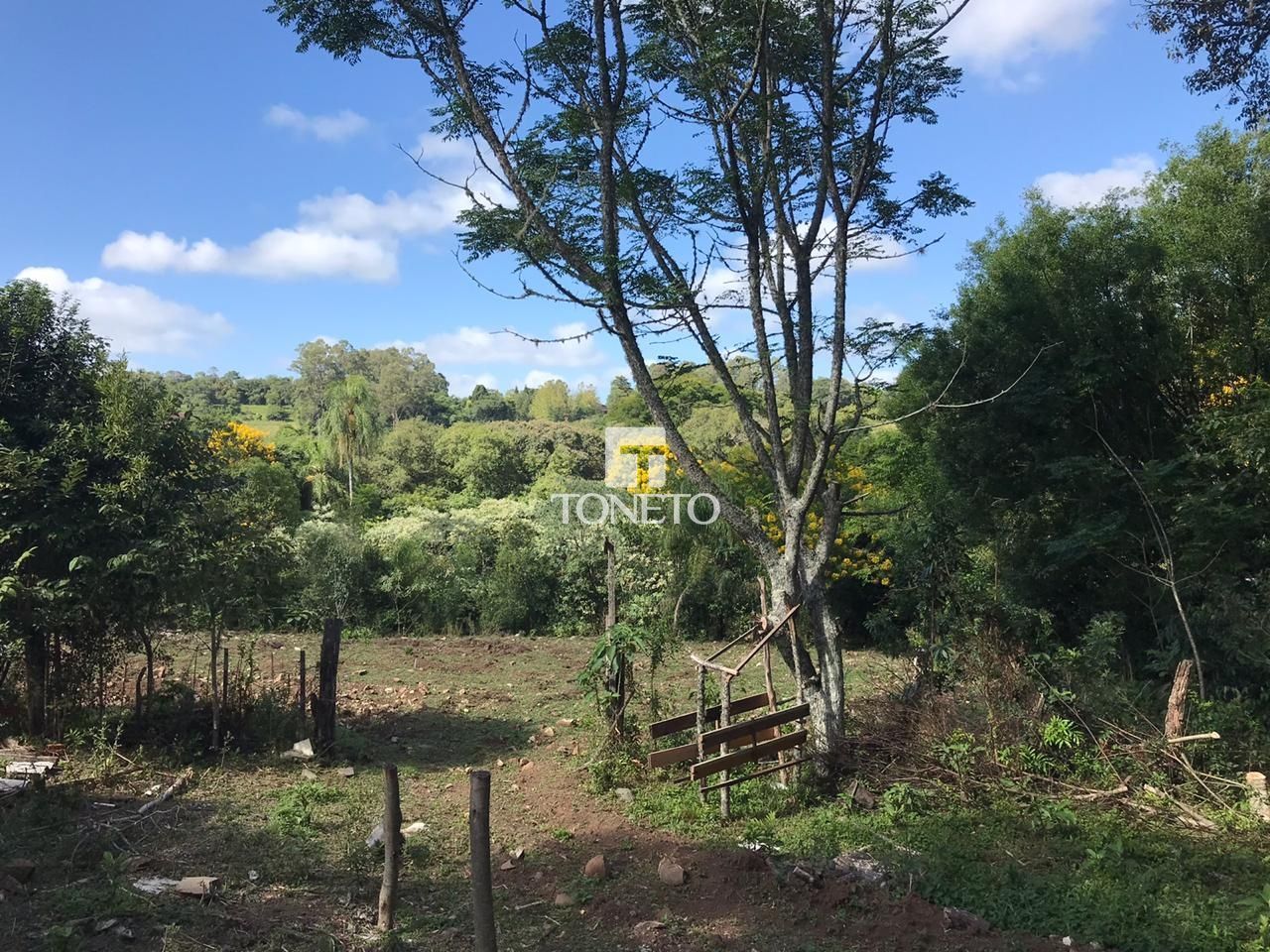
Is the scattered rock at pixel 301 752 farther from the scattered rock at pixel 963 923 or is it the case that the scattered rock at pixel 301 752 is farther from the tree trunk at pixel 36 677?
the scattered rock at pixel 963 923

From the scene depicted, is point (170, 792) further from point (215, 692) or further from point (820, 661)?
point (820, 661)

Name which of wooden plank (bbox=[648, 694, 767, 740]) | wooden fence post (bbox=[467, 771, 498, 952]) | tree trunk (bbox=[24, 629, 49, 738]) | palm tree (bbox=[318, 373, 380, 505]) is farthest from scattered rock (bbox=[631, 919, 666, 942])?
palm tree (bbox=[318, 373, 380, 505])

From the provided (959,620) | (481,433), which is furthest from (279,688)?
(481,433)

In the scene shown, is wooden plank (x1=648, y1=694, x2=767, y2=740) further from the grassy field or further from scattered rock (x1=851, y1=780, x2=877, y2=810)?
scattered rock (x1=851, y1=780, x2=877, y2=810)

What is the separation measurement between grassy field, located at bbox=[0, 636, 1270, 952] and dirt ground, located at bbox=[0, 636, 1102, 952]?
1 cm

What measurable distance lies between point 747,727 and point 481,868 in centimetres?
251

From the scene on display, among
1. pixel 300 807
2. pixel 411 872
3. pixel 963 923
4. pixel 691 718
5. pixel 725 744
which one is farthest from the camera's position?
pixel 691 718

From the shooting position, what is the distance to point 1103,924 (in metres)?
3.85

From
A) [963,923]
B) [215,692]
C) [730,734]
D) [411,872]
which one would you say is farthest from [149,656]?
[963,923]

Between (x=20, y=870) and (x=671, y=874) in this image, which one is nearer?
(x=20, y=870)

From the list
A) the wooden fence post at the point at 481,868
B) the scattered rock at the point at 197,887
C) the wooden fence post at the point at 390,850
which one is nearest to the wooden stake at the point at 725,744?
the wooden fence post at the point at 390,850

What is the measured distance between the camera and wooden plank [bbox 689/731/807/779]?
520cm

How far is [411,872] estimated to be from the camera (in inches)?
183

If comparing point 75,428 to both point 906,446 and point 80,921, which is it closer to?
point 80,921
